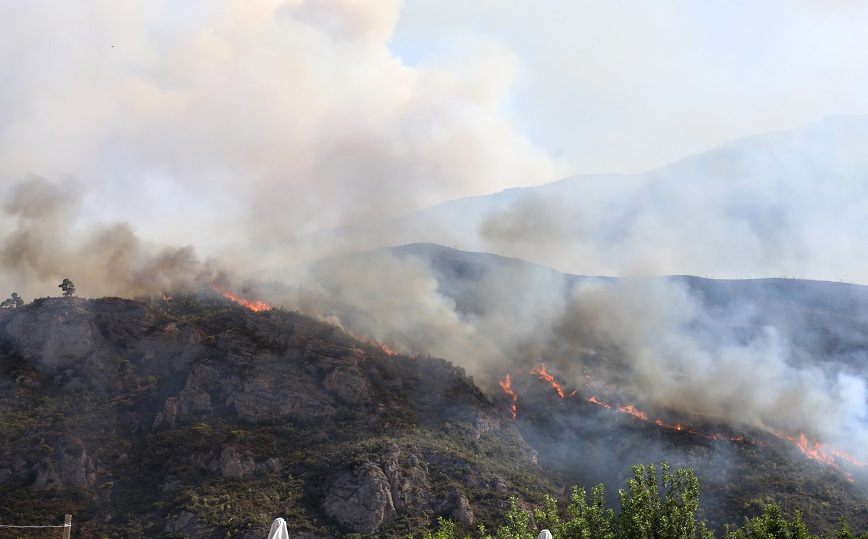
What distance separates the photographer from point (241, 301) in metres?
186

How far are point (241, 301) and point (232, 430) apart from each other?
5617 cm

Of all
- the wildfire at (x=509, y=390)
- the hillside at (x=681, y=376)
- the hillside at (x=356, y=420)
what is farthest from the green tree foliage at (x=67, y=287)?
the wildfire at (x=509, y=390)

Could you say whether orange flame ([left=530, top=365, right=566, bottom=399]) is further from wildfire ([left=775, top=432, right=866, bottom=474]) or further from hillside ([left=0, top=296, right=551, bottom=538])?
wildfire ([left=775, top=432, right=866, bottom=474])

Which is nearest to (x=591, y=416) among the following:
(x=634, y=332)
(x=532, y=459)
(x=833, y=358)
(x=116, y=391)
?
(x=532, y=459)

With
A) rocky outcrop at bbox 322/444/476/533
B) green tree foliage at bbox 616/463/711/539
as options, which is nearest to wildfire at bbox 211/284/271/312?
rocky outcrop at bbox 322/444/476/533

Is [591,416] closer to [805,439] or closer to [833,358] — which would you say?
[805,439]

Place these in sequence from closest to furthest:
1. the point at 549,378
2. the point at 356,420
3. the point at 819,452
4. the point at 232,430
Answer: the point at 232,430
the point at 356,420
the point at 819,452
the point at 549,378

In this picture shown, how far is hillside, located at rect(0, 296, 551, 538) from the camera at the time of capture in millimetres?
115625

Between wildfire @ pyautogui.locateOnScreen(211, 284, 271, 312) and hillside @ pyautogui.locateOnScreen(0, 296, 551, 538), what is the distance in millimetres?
9195

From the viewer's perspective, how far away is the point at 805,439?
150 meters

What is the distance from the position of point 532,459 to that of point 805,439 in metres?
54.1

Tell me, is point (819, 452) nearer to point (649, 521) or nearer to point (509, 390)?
point (509, 390)

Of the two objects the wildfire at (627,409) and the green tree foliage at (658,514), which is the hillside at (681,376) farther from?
the green tree foliage at (658,514)

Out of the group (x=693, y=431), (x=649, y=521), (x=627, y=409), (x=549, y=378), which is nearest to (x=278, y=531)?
(x=649, y=521)
